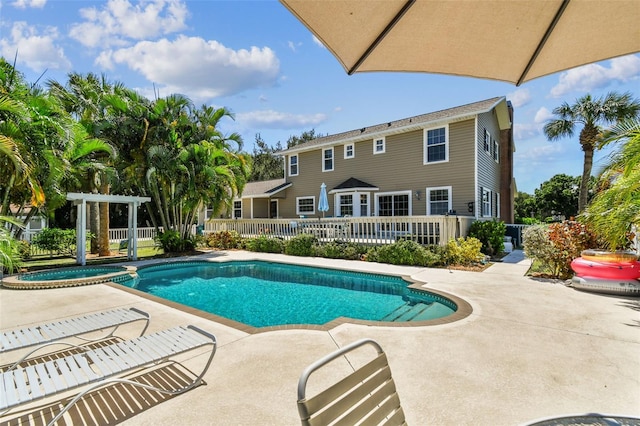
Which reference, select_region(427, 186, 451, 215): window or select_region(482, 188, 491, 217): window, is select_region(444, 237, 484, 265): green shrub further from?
select_region(482, 188, 491, 217): window

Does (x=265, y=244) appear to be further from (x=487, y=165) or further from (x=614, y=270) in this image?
(x=614, y=270)

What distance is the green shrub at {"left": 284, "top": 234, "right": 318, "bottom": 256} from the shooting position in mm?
14328

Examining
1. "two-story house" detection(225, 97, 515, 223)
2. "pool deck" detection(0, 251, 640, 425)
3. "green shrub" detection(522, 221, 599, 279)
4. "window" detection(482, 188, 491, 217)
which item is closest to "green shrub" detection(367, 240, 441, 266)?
"green shrub" detection(522, 221, 599, 279)

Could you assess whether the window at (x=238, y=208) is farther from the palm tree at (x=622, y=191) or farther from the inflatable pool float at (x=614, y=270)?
the palm tree at (x=622, y=191)

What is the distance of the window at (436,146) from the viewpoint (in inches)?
625

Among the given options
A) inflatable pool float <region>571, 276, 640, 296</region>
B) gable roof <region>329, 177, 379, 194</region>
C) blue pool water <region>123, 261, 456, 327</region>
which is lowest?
blue pool water <region>123, 261, 456, 327</region>

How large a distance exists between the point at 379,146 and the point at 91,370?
16.9 metres

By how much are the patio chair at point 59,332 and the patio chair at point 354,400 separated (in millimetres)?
3210

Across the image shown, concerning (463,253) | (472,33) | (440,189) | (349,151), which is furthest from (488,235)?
(472,33)

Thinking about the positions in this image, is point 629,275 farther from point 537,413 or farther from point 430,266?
point 537,413

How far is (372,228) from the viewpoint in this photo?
13219 mm

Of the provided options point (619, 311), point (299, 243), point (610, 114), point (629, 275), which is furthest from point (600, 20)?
point (610, 114)

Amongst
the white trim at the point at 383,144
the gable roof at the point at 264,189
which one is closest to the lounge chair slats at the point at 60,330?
the white trim at the point at 383,144

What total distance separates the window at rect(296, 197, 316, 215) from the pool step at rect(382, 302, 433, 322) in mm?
13544
